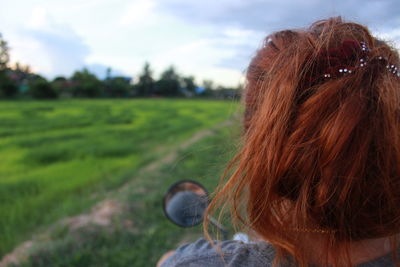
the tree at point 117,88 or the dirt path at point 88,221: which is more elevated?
the tree at point 117,88

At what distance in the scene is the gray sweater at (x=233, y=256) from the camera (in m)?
0.78

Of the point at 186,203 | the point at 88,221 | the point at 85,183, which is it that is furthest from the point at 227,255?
the point at 85,183

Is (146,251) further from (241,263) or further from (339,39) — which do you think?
(339,39)

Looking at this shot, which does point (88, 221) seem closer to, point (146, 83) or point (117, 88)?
point (117, 88)

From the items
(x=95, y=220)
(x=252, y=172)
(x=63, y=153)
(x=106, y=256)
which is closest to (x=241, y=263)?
(x=252, y=172)

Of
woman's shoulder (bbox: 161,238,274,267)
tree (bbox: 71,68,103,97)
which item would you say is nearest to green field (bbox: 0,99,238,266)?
woman's shoulder (bbox: 161,238,274,267)

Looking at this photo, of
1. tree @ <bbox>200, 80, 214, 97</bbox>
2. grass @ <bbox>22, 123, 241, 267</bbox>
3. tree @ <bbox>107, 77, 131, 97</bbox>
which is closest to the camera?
grass @ <bbox>22, 123, 241, 267</bbox>

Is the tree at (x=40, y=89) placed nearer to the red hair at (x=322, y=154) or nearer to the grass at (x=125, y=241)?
the grass at (x=125, y=241)

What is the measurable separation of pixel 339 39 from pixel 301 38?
0.09 m

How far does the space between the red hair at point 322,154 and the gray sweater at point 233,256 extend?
32 millimetres

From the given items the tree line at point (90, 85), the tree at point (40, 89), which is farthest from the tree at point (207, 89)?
the tree at point (40, 89)

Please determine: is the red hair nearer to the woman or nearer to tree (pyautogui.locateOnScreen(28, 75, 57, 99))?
the woman

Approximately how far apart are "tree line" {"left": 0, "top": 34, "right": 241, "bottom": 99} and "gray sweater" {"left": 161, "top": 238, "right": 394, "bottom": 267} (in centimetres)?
3319

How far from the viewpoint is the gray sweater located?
78 cm
